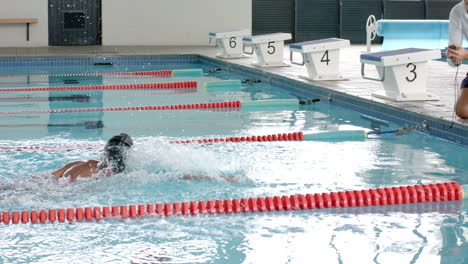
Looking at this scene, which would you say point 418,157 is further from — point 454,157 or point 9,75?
point 9,75

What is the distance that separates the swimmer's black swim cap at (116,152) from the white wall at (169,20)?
11496 millimetres

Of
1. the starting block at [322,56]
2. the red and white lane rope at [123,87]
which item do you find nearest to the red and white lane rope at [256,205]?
the starting block at [322,56]

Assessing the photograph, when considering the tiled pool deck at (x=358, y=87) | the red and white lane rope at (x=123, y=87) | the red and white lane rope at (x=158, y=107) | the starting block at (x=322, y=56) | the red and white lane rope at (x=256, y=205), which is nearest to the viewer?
the red and white lane rope at (x=256, y=205)

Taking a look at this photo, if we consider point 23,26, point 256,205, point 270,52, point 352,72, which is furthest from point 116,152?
point 23,26

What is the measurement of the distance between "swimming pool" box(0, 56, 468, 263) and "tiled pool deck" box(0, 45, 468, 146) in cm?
14

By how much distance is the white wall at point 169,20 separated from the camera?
49.9ft

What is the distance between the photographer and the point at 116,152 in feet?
13.3

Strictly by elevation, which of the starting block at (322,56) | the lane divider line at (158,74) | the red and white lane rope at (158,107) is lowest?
the red and white lane rope at (158,107)

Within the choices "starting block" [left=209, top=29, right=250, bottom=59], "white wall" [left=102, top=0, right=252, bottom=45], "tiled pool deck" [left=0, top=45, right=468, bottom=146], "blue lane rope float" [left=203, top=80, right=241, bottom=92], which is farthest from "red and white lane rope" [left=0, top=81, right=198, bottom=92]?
"white wall" [left=102, top=0, right=252, bottom=45]

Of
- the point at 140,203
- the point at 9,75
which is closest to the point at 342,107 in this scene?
the point at 140,203

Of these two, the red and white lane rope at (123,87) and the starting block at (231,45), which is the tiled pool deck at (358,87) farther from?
the red and white lane rope at (123,87)

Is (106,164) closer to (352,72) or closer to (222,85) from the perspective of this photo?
(222,85)

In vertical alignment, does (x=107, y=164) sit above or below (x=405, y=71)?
below

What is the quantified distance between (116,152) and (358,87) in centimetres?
436
